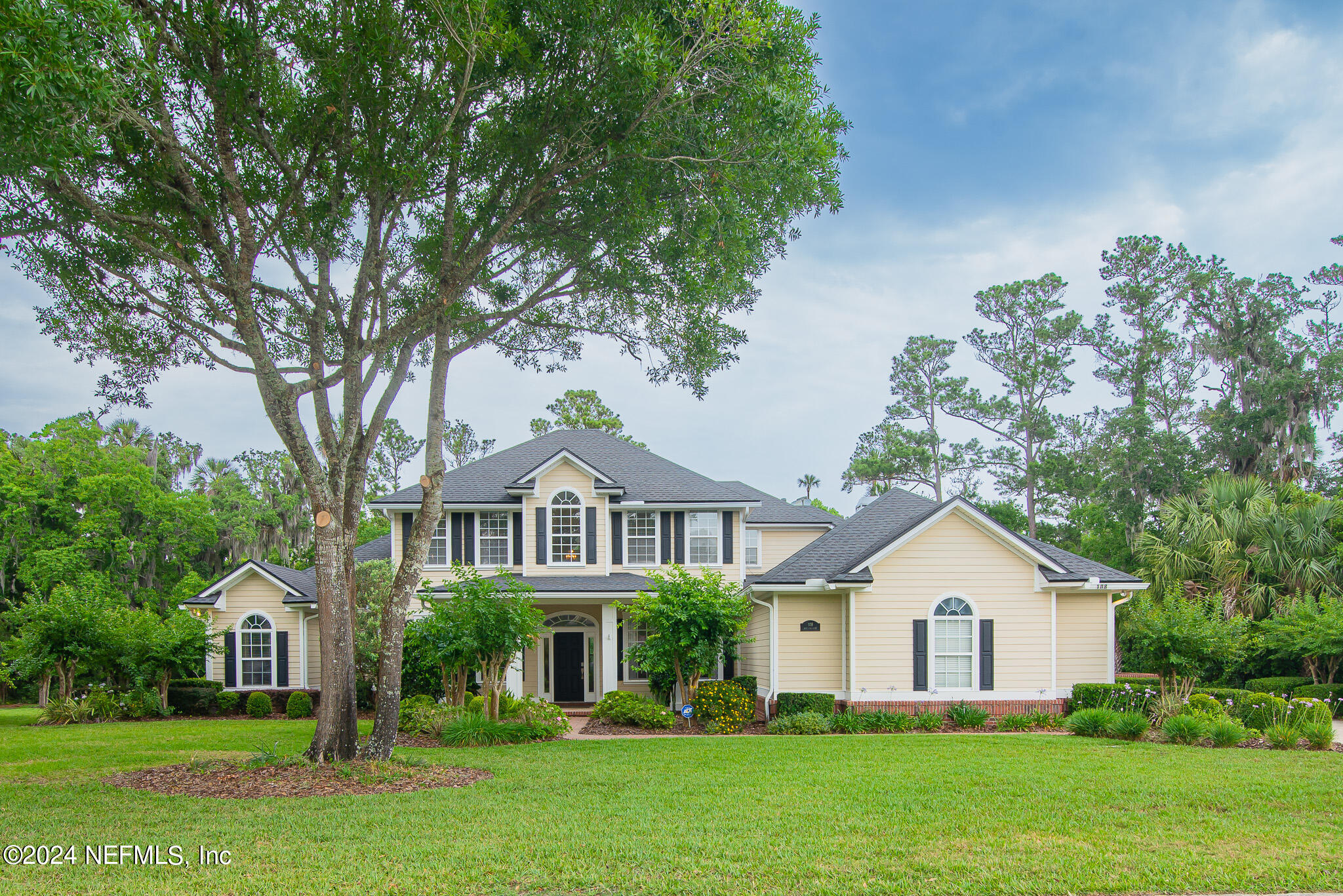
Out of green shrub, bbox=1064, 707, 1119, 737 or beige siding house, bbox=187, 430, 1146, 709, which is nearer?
green shrub, bbox=1064, 707, 1119, 737

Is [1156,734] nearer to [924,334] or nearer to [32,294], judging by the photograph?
[32,294]

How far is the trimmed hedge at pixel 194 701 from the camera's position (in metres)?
22.4

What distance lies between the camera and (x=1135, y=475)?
107ft

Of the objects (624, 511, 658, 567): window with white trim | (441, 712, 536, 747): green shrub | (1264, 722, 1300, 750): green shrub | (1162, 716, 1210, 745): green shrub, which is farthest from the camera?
(624, 511, 658, 567): window with white trim

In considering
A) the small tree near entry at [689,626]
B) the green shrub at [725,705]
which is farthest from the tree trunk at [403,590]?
the green shrub at [725,705]

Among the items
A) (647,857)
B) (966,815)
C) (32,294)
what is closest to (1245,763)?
(966,815)

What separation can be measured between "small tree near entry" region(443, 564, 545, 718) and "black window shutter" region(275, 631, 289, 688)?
8.54 m

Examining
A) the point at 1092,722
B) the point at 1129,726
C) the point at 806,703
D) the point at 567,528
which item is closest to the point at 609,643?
the point at 567,528

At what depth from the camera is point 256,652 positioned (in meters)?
23.4

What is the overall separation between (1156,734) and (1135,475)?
66.6 ft

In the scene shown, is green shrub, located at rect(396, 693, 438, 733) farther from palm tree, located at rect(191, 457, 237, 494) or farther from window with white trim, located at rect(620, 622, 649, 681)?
palm tree, located at rect(191, 457, 237, 494)

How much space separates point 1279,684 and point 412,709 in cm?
1943

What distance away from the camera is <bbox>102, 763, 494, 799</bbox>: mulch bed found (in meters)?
10.2

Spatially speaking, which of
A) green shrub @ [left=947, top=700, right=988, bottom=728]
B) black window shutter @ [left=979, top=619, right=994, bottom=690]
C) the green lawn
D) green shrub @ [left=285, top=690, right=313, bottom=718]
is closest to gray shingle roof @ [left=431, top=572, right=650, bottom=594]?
green shrub @ [left=285, top=690, right=313, bottom=718]
